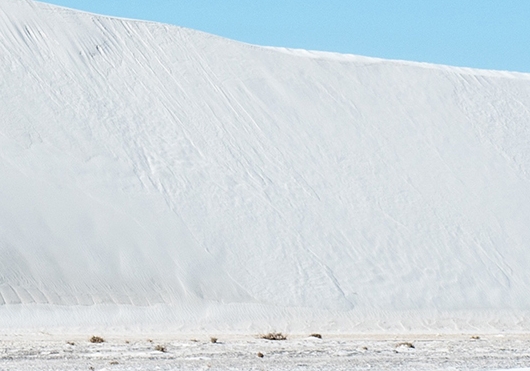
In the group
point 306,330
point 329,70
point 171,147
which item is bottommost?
point 306,330

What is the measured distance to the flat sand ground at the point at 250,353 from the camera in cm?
1222

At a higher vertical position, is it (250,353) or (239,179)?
(239,179)

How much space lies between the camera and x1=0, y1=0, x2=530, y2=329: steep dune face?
2061cm

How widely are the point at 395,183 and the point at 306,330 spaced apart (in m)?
7.20

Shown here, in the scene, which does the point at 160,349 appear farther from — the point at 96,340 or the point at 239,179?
the point at 239,179

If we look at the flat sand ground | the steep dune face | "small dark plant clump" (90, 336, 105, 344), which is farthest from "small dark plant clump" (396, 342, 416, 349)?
the steep dune face

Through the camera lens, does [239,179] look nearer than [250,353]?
No

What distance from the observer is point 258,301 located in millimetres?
20703

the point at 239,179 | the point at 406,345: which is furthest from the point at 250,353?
the point at 239,179

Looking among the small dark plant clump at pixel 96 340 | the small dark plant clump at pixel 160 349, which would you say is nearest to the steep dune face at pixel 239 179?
the small dark plant clump at pixel 96 340

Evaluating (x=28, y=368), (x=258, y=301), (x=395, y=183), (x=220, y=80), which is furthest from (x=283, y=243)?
(x=28, y=368)

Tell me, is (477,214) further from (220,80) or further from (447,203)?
(220,80)

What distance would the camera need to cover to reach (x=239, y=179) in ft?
80.1

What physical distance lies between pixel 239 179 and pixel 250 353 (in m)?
10.8
